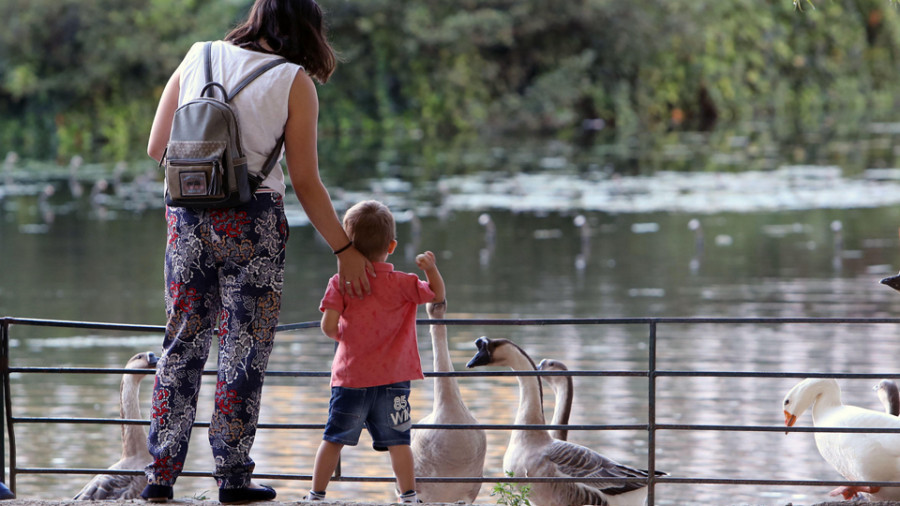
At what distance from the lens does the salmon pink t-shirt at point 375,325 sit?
3.92m

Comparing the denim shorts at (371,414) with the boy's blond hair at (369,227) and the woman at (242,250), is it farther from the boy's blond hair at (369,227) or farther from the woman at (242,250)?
the boy's blond hair at (369,227)

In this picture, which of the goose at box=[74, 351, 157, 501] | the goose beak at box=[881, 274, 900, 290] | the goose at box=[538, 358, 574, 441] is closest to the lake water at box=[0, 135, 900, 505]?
the goose at box=[538, 358, 574, 441]

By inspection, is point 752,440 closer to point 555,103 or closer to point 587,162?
point 587,162

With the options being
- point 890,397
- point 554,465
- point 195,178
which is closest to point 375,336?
point 195,178

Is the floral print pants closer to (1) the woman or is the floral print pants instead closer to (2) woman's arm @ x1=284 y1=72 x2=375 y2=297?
(1) the woman

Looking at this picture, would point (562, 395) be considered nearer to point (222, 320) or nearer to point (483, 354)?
point (483, 354)

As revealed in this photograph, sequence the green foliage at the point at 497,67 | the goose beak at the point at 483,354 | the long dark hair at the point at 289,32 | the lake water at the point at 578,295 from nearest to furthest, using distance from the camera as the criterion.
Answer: the long dark hair at the point at 289,32 < the goose beak at the point at 483,354 < the lake water at the point at 578,295 < the green foliage at the point at 497,67

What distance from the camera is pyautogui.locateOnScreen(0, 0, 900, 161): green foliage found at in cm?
4175

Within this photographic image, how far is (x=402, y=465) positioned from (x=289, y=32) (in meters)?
1.47

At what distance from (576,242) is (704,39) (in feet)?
98.9

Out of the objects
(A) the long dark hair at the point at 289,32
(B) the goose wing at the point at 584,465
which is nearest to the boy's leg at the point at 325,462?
(A) the long dark hair at the point at 289,32

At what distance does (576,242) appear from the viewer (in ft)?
68.5

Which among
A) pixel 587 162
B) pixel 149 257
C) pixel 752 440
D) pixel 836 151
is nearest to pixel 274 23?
pixel 752 440

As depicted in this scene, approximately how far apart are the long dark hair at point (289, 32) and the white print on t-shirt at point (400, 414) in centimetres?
111
